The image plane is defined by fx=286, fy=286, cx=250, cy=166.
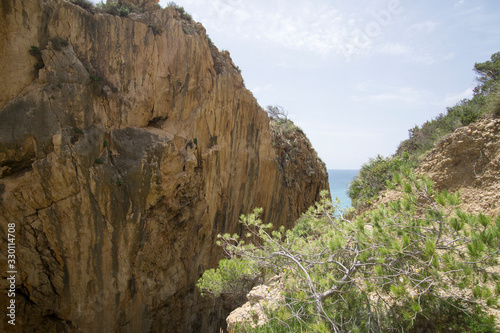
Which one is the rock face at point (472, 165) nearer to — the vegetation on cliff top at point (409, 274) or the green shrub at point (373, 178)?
the green shrub at point (373, 178)

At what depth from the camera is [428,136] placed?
14.4m

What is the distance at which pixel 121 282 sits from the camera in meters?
11.0

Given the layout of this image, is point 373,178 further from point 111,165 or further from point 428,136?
point 111,165

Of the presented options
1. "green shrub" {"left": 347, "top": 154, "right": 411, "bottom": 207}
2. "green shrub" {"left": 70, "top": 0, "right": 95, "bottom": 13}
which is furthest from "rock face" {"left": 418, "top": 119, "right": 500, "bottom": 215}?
"green shrub" {"left": 70, "top": 0, "right": 95, "bottom": 13}

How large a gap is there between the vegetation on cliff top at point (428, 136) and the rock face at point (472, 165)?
0.75 meters

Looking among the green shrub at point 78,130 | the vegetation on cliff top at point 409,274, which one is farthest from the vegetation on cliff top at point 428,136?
the green shrub at point 78,130

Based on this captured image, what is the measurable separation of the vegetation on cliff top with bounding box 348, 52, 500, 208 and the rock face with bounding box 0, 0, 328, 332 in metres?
6.84

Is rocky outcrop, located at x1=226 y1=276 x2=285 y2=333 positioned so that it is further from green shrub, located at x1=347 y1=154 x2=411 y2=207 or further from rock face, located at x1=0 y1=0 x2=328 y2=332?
rock face, located at x1=0 y1=0 x2=328 y2=332

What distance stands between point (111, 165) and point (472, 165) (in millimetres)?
11966

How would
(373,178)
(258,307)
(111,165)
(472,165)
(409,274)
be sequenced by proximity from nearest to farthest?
1. (409,274)
2. (258,307)
3. (472,165)
4. (111,165)
5. (373,178)

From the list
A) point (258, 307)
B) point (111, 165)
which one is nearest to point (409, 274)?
point (258, 307)

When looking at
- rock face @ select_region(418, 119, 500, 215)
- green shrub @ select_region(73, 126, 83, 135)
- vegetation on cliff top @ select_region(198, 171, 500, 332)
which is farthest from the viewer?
green shrub @ select_region(73, 126, 83, 135)

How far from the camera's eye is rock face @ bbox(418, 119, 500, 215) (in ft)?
25.5

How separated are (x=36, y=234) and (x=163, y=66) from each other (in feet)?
26.1
